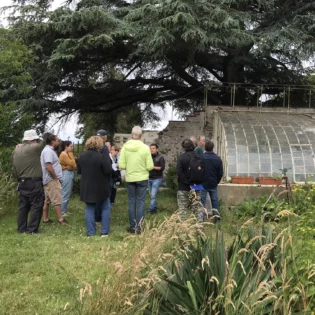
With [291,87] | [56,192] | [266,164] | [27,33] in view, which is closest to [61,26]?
[27,33]

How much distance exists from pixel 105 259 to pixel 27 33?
10.3 meters

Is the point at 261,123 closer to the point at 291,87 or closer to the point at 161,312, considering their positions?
the point at 291,87

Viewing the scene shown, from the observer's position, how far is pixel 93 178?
6164 millimetres

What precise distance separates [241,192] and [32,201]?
15.7ft

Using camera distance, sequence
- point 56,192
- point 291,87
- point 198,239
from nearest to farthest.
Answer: point 198,239
point 56,192
point 291,87

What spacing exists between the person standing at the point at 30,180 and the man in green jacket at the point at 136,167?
143 cm

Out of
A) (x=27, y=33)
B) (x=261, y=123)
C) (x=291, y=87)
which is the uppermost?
(x=27, y=33)

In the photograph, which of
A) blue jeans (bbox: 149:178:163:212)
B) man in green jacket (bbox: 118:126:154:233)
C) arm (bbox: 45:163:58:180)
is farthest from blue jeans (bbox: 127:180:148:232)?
blue jeans (bbox: 149:178:163:212)

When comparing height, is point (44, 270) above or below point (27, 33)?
below

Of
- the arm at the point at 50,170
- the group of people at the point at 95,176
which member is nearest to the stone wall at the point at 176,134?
the group of people at the point at 95,176

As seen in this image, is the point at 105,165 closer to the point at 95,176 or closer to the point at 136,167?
the point at 95,176

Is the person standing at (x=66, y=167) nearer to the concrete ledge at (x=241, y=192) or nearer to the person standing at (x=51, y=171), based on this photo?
the person standing at (x=51, y=171)

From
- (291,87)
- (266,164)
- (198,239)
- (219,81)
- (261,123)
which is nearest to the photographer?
(198,239)

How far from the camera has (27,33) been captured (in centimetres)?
1171
